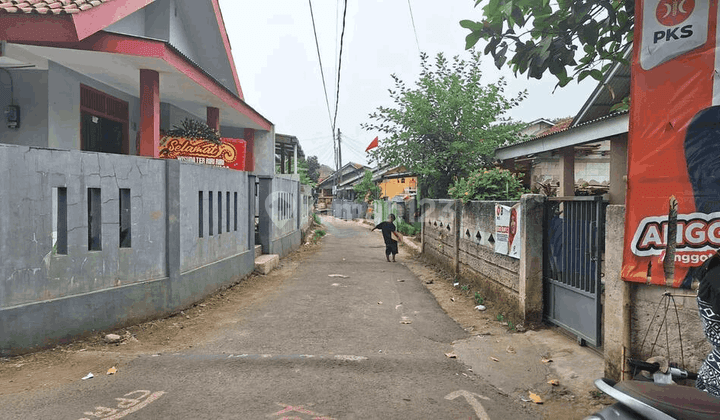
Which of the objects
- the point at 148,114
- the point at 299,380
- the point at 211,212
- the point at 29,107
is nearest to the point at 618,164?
the point at 211,212

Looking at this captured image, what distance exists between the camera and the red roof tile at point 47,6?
22.2 feet

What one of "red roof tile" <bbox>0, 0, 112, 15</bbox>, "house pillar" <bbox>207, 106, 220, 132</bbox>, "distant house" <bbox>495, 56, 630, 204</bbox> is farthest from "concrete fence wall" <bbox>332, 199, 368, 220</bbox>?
"red roof tile" <bbox>0, 0, 112, 15</bbox>

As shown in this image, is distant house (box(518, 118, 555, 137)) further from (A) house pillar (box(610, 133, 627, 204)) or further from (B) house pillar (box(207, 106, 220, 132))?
(B) house pillar (box(207, 106, 220, 132))

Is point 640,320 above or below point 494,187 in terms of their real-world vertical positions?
below

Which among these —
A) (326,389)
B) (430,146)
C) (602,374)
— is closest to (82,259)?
(326,389)

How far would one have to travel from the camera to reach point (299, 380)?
171 inches

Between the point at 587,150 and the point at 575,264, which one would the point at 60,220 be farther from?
the point at 587,150

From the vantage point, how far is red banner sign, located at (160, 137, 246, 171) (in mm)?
10062

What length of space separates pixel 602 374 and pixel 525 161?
14365 millimetres

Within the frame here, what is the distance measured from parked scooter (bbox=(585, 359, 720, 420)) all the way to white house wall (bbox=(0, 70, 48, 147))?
9.05 meters

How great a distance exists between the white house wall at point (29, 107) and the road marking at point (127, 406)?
6090mm

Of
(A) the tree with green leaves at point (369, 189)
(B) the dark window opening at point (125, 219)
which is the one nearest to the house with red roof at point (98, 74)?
(B) the dark window opening at point (125, 219)

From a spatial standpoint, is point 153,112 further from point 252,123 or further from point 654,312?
point 654,312

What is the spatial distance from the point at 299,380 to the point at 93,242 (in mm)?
3214
